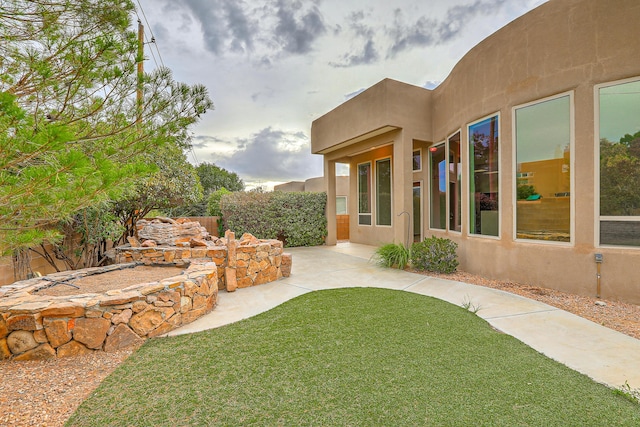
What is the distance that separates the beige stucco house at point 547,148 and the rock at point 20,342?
728cm

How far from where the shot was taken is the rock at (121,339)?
3.18 metres

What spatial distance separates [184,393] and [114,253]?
600 cm

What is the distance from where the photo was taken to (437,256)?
21.3 ft

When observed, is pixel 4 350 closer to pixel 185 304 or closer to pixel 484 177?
pixel 185 304

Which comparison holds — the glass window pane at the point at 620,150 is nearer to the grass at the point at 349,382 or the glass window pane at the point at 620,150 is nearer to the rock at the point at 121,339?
the grass at the point at 349,382

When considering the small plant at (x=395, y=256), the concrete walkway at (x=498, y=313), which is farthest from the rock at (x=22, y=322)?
the small plant at (x=395, y=256)

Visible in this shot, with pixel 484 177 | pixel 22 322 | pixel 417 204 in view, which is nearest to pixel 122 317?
pixel 22 322

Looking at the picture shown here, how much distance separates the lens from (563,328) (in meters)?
3.65

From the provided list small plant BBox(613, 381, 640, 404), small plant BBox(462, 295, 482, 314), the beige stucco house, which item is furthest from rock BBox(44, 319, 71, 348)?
the beige stucco house

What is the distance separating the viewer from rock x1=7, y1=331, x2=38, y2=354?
2926 millimetres

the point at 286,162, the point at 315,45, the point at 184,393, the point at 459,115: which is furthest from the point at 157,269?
the point at 286,162

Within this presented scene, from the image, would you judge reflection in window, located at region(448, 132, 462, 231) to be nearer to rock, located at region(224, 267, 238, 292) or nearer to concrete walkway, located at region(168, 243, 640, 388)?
concrete walkway, located at region(168, 243, 640, 388)

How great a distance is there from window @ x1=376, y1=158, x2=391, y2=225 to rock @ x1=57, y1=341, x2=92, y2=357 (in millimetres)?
9158

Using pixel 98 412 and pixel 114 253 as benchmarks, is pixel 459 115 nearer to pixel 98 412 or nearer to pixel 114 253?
pixel 98 412
